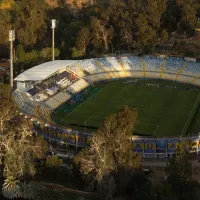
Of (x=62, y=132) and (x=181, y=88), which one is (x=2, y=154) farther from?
(x=181, y=88)

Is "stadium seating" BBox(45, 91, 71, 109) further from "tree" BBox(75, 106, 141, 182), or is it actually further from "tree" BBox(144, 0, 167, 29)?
"tree" BBox(144, 0, 167, 29)

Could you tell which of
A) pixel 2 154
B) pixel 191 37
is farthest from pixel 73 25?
pixel 2 154

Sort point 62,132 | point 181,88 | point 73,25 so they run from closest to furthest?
point 62,132
point 181,88
point 73,25

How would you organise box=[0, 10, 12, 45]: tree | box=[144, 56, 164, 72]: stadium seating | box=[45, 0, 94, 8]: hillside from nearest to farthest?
box=[144, 56, 164, 72]: stadium seating → box=[0, 10, 12, 45]: tree → box=[45, 0, 94, 8]: hillside

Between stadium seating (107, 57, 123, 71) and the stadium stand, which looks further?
stadium seating (107, 57, 123, 71)

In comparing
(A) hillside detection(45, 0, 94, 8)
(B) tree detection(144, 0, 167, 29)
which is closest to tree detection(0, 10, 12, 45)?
(A) hillside detection(45, 0, 94, 8)

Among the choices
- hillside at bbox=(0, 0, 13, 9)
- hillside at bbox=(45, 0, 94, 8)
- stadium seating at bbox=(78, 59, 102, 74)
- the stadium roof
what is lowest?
the stadium roof

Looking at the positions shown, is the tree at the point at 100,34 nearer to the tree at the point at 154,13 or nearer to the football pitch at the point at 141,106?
the tree at the point at 154,13
